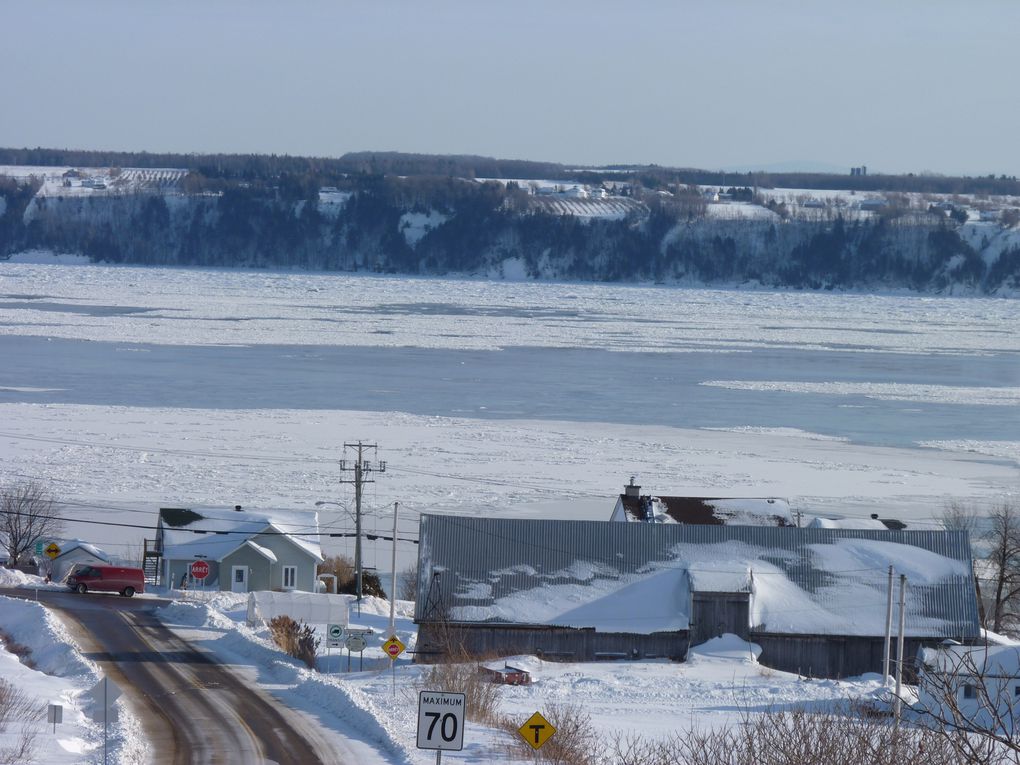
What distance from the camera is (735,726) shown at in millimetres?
14750

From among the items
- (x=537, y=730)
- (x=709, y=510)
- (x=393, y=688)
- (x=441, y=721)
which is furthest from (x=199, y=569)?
(x=441, y=721)

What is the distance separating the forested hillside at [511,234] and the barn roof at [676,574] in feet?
415

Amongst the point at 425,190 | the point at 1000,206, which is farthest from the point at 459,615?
the point at 1000,206

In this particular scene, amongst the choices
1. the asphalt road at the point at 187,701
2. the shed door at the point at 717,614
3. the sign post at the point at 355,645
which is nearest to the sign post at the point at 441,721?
the asphalt road at the point at 187,701

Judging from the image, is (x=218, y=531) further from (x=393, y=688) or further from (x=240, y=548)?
(x=393, y=688)

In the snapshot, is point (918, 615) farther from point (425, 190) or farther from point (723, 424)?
point (425, 190)

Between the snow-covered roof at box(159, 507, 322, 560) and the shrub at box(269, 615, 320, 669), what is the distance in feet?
16.4

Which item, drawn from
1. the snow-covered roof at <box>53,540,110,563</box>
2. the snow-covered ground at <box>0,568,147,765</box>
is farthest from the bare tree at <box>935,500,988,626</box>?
the snow-covered ground at <box>0,568,147,765</box>

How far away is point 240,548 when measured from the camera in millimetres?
26094

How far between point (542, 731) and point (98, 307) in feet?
247

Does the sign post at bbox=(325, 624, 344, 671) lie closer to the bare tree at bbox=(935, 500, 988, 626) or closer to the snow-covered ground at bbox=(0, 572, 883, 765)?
the snow-covered ground at bbox=(0, 572, 883, 765)

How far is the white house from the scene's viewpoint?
25719 millimetres

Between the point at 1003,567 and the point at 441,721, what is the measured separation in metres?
17.2

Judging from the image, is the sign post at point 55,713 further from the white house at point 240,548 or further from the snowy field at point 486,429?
the white house at point 240,548
